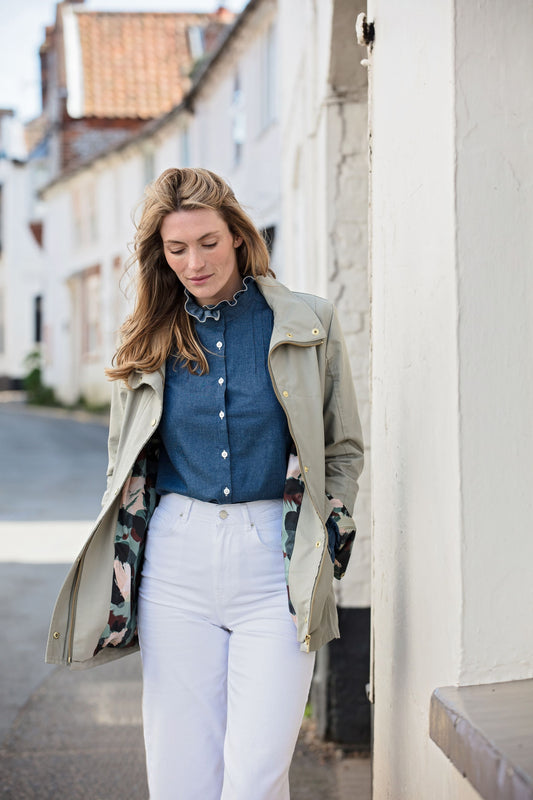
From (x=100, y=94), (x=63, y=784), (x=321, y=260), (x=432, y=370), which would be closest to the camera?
(x=432, y=370)

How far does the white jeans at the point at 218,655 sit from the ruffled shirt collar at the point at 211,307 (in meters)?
0.48

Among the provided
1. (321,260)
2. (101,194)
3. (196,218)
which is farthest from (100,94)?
(196,218)

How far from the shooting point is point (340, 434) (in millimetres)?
2551

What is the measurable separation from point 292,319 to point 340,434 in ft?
1.07

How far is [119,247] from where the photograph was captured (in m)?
24.5

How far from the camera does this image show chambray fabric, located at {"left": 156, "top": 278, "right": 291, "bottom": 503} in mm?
2471

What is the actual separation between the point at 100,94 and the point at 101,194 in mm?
3771

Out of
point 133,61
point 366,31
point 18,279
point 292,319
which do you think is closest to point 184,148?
point 133,61

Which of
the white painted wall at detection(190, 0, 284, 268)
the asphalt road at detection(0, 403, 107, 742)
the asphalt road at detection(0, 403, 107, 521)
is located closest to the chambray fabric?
the asphalt road at detection(0, 403, 107, 742)

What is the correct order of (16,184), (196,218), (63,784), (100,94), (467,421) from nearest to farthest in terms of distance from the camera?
1. (467,421)
2. (196,218)
3. (63,784)
4. (100,94)
5. (16,184)

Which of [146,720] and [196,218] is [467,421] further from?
[146,720]

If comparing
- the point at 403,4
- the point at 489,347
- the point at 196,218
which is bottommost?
the point at 489,347

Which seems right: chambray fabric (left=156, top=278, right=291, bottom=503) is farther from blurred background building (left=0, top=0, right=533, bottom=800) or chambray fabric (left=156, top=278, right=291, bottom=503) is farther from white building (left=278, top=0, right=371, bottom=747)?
white building (left=278, top=0, right=371, bottom=747)

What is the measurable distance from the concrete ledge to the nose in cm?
119
